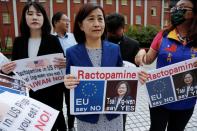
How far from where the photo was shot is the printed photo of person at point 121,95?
76.7 inches

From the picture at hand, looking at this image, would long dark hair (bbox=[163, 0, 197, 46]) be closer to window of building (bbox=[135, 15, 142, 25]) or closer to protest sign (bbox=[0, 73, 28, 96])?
protest sign (bbox=[0, 73, 28, 96])

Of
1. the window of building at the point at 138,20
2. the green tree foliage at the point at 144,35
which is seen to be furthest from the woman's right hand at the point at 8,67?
the window of building at the point at 138,20

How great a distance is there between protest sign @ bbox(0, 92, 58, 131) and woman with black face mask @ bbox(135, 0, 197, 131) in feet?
3.94

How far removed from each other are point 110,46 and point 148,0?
40.0 m

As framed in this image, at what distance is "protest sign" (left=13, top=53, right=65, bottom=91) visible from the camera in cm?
252

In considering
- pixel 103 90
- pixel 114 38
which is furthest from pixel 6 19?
pixel 103 90

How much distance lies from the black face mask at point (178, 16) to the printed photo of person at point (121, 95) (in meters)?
0.80

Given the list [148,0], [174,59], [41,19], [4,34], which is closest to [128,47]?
[174,59]

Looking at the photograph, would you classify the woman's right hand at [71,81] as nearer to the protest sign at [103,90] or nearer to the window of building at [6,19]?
the protest sign at [103,90]

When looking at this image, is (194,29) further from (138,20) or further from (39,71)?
(138,20)

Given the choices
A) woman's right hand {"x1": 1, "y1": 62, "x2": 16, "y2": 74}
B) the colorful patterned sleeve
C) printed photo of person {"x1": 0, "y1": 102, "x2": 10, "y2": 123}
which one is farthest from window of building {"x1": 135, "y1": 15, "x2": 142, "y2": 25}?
printed photo of person {"x1": 0, "y1": 102, "x2": 10, "y2": 123}

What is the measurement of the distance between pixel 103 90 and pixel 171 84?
0.77 m

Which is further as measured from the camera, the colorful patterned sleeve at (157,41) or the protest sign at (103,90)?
the colorful patterned sleeve at (157,41)

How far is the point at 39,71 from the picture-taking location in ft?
8.51
